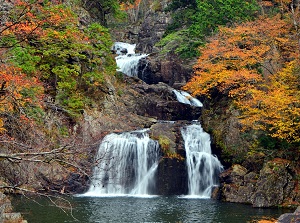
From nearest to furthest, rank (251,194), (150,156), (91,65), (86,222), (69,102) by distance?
(86,222)
(251,194)
(150,156)
(69,102)
(91,65)

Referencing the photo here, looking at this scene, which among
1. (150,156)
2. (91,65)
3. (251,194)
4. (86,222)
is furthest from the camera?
(91,65)

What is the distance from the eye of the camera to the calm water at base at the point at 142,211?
53.2 feet

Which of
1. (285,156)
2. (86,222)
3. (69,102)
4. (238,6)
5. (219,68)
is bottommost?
(86,222)

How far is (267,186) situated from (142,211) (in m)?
7.84

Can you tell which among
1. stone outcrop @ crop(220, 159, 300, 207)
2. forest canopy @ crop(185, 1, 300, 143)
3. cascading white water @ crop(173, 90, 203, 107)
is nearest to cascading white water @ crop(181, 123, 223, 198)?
stone outcrop @ crop(220, 159, 300, 207)

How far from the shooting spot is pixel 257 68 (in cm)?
2584

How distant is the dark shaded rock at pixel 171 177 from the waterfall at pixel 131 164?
53cm

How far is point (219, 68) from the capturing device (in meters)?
24.5

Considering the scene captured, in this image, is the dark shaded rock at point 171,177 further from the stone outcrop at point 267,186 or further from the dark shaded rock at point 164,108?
the dark shaded rock at point 164,108

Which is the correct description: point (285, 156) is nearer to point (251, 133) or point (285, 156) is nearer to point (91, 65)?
point (251, 133)

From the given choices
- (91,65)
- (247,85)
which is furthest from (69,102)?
(247,85)

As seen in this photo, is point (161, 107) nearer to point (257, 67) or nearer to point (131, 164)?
point (131, 164)

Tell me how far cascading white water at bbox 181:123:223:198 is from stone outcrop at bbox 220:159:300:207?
2370 millimetres

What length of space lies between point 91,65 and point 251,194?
1691 centimetres
